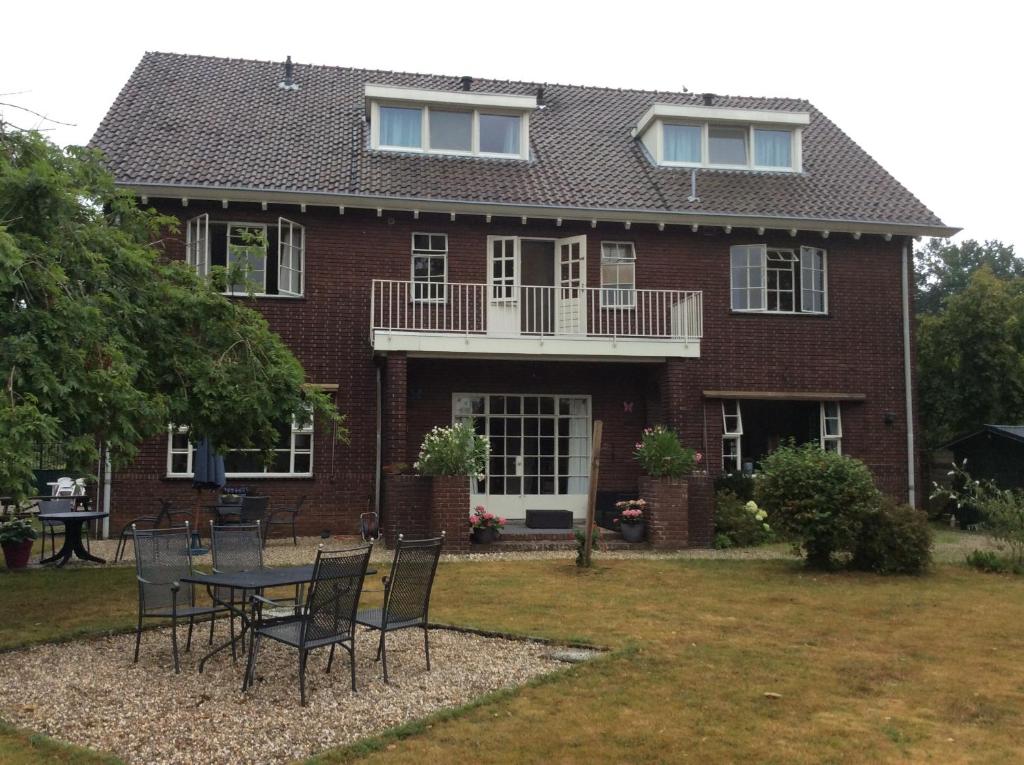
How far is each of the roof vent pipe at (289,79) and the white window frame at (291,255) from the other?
5.25 m

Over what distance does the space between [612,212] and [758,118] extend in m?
4.37

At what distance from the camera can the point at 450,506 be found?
503 inches

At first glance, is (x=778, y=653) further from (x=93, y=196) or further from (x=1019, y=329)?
(x=1019, y=329)

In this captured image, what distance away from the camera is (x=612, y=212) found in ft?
51.1

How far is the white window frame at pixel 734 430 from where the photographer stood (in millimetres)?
15992

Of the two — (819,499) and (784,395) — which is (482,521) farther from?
(784,395)

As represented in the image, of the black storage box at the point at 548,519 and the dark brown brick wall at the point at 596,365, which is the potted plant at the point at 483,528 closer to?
the black storage box at the point at 548,519

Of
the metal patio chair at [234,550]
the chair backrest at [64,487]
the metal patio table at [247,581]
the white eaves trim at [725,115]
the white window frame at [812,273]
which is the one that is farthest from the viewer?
the white eaves trim at [725,115]

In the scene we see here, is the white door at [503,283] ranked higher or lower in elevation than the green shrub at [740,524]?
higher

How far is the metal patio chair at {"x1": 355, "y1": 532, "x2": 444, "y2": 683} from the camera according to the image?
6.31 metres

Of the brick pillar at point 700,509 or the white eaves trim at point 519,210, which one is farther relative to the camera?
the white eaves trim at point 519,210

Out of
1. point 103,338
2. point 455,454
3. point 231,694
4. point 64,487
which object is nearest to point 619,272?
point 455,454

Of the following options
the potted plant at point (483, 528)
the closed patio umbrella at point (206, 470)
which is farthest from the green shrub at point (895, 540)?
the closed patio umbrella at point (206, 470)

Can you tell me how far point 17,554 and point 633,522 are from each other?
8.31 m
